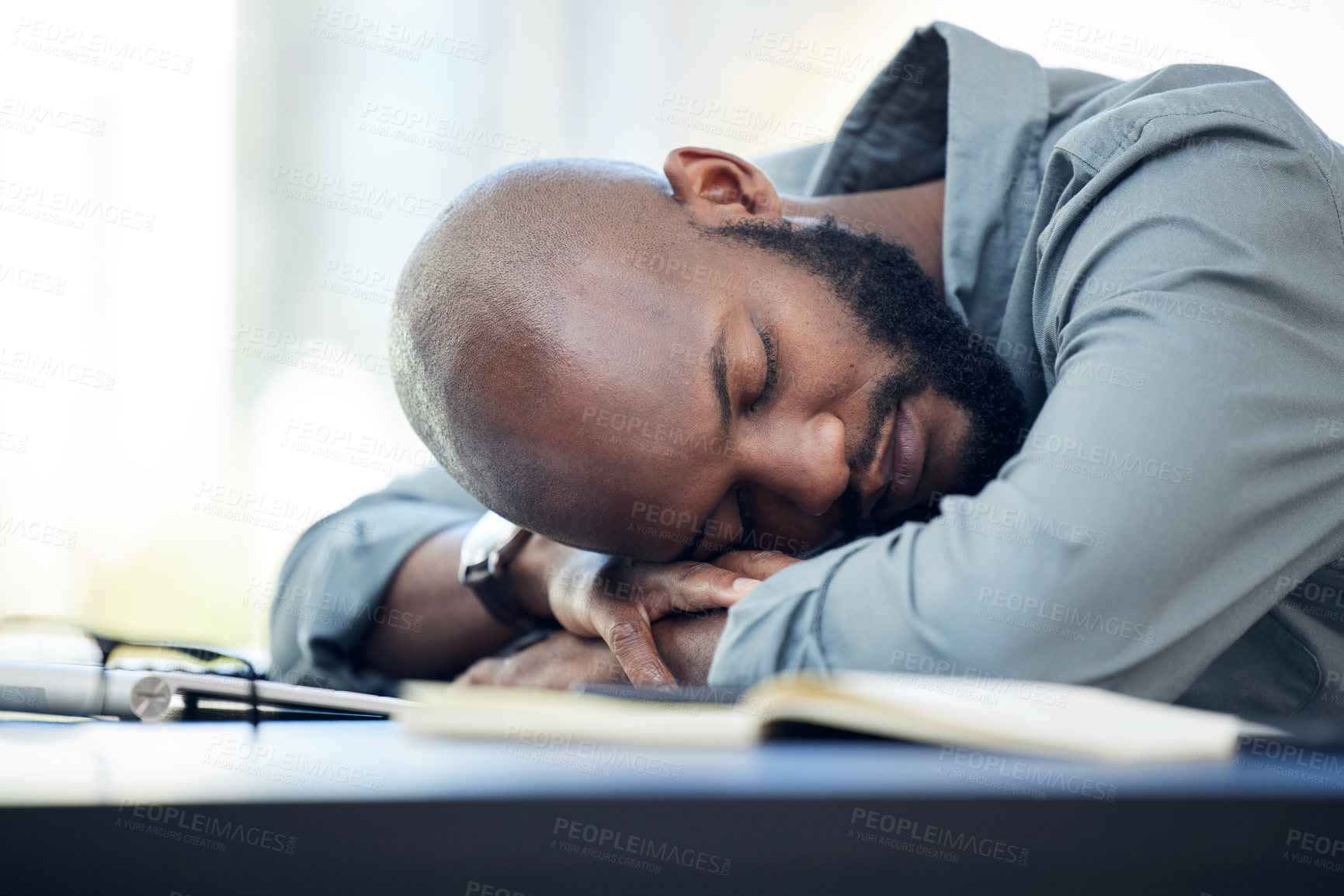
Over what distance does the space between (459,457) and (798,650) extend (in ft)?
1.37

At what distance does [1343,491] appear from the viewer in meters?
0.75

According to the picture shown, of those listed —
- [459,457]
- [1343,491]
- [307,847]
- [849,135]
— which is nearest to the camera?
[307,847]

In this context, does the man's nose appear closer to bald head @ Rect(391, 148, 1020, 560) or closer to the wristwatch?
bald head @ Rect(391, 148, 1020, 560)

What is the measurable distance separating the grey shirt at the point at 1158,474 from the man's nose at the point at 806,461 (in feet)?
0.41

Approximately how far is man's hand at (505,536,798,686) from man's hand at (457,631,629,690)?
2 centimetres

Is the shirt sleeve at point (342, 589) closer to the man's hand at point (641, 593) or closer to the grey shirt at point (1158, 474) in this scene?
the man's hand at point (641, 593)

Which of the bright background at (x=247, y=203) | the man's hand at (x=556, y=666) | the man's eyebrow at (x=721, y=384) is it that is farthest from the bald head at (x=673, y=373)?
the bright background at (x=247, y=203)

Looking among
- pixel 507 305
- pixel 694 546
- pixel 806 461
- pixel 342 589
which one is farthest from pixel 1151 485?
pixel 342 589

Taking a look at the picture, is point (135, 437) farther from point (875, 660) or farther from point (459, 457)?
point (875, 660)

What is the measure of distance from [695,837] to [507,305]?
2.14ft

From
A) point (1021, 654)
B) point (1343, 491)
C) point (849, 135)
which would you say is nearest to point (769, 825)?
point (1021, 654)

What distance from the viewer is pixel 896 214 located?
126 centimetres

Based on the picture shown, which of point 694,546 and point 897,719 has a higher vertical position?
point 897,719

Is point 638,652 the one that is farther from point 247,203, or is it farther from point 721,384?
point 247,203
